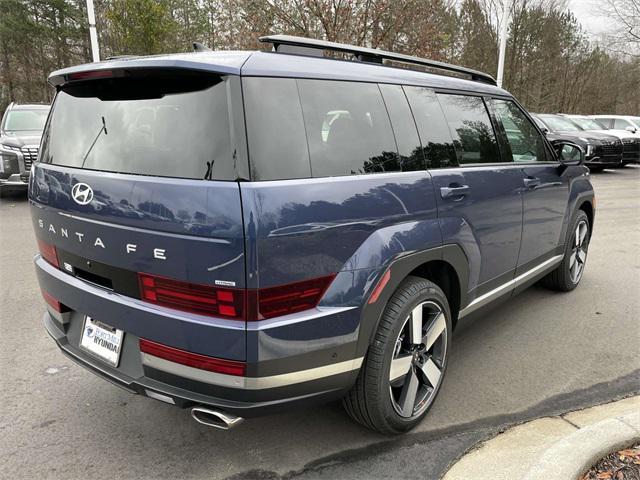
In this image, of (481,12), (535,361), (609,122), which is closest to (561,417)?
(535,361)

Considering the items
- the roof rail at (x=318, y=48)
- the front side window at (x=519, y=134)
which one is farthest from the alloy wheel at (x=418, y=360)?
the front side window at (x=519, y=134)

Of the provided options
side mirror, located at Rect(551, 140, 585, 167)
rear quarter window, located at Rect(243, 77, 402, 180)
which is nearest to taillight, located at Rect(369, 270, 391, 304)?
rear quarter window, located at Rect(243, 77, 402, 180)

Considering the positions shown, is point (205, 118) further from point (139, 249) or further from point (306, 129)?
point (139, 249)

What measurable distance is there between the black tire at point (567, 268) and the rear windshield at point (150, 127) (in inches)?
147

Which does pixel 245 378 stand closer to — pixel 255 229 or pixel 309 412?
pixel 255 229

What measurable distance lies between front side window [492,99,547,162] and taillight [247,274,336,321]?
7.36 feet

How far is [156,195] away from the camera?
1.96m

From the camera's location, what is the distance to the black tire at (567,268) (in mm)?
4594

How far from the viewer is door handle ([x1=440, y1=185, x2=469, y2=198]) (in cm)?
270

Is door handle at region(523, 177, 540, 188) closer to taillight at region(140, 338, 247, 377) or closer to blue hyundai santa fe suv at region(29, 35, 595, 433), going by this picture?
blue hyundai santa fe suv at region(29, 35, 595, 433)

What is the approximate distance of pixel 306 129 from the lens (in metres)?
2.11

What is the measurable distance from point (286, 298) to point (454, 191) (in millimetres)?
1301

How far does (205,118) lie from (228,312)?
77 cm

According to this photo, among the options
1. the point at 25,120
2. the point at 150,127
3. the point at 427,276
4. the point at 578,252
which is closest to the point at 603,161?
the point at 578,252
